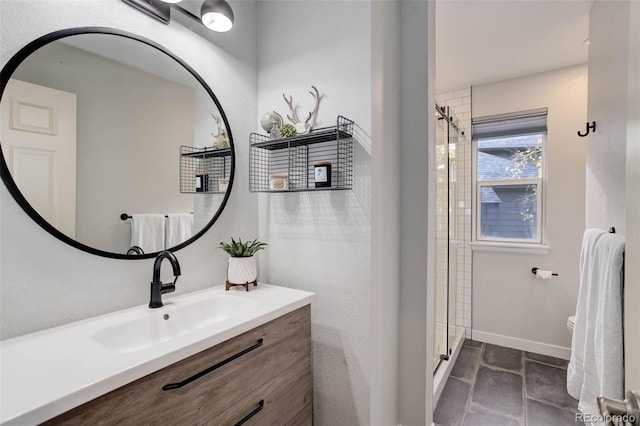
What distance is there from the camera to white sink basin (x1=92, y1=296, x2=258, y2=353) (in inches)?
41.1

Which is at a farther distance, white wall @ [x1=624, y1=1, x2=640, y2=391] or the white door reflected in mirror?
the white door reflected in mirror

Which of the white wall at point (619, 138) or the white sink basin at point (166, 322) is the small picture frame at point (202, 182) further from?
the white wall at point (619, 138)

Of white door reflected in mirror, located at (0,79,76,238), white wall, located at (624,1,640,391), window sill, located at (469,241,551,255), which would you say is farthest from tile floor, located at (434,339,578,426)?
white door reflected in mirror, located at (0,79,76,238)

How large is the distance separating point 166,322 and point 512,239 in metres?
3.16

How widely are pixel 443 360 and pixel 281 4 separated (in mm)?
2790

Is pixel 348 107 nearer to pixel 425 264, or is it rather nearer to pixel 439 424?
pixel 425 264

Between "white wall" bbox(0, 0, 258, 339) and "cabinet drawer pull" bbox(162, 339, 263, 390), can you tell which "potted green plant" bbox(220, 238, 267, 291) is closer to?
"white wall" bbox(0, 0, 258, 339)

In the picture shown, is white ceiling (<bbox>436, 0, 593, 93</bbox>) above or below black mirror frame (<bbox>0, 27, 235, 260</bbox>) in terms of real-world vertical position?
above

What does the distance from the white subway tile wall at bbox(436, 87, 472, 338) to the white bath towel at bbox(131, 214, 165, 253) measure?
278 centimetres

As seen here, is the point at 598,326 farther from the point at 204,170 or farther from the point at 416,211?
the point at 204,170

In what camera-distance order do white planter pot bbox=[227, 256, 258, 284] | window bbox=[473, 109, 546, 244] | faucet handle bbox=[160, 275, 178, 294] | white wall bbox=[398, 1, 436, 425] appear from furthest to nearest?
window bbox=[473, 109, 546, 244]
white wall bbox=[398, 1, 436, 425]
white planter pot bbox=[227, 256, 258, 284]
faucet handle bbox=[160, 275, 178, 294]

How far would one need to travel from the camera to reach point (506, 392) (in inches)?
85.4

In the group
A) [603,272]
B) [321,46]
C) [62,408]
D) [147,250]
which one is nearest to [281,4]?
[321,46]

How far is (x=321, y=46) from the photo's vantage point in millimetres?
1551
